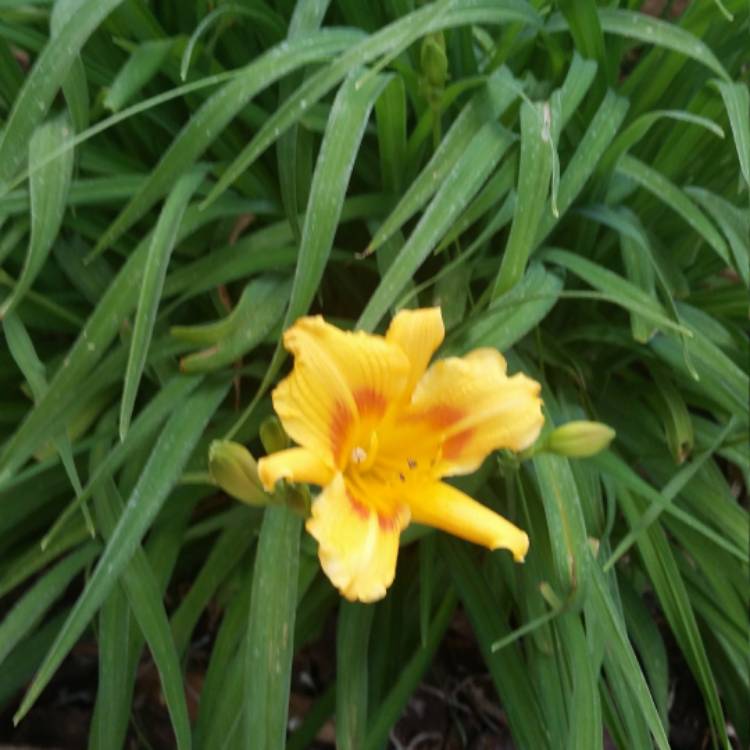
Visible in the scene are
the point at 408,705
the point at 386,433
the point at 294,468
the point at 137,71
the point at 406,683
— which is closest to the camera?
the point at 294,468

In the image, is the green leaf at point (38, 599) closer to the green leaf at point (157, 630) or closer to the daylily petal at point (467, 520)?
the green leaf at point (157, 630)

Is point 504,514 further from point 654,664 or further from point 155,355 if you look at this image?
point 155,355

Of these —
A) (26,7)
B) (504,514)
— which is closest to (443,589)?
(504,514)

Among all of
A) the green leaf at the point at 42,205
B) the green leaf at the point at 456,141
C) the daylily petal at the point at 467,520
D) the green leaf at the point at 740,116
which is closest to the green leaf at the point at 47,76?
the green leaf at the point at 42,205

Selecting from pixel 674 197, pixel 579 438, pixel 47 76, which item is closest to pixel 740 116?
pixel 674 197

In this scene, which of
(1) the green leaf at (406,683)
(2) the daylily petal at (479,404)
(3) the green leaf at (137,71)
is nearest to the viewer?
(2) the daylily petal at (479,404)

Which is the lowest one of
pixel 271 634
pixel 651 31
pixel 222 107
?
pixel 271 634

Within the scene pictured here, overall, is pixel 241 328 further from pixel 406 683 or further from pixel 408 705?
pixel 408 705
